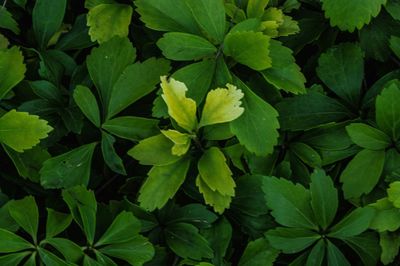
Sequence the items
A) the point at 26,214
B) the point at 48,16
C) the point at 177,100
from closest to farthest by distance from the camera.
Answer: the point at 177,100 → the point at 26,214 → the point at 48,16

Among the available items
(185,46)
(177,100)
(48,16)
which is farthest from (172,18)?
(48,16)

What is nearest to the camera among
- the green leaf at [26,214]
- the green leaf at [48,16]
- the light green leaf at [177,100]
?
the light green leaf at [177,100]

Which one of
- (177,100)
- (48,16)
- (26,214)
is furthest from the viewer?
(48,16)

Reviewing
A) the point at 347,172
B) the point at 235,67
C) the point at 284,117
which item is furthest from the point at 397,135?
the point at 235,67

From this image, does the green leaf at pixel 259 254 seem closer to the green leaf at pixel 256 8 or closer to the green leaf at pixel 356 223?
the green leaf at pixel 356 223

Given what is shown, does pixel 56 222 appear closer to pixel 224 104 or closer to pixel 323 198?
pixel 224 104

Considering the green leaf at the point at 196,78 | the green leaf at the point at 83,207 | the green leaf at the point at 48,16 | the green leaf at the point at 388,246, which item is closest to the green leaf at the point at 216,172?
the green leaf at the point at 196,78

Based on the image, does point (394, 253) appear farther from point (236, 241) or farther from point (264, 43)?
point (264, 43)
